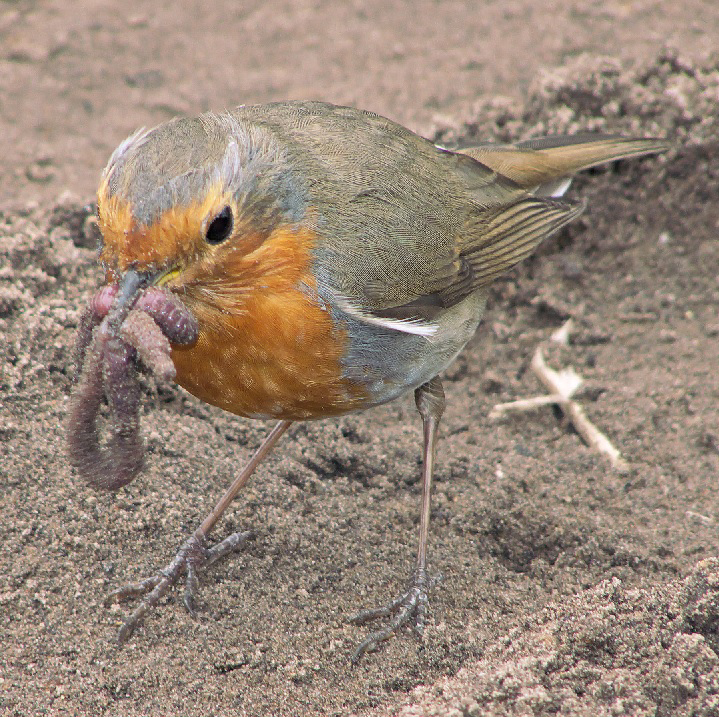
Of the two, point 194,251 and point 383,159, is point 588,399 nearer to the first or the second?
point 383,159

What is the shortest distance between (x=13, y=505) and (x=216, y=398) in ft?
3.10

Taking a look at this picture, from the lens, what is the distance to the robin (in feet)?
9.18

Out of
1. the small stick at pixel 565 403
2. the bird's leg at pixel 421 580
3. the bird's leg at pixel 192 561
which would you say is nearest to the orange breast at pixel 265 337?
the bird's leg at pixel 192 561

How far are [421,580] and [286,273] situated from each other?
1.40m

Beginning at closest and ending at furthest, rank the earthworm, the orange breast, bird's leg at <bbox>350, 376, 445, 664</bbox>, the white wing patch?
1. the earthworm
2. the orange breast
3. the white wing patch
4. bird's leg at <bbox>350, 376, 445, 664</bbox>

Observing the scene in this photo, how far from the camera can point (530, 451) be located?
4.43 metres

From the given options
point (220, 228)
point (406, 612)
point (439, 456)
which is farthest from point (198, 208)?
point (439, 456)

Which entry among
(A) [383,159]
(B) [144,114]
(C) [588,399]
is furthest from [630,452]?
(B) [144,114]

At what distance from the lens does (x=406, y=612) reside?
3.56 meters

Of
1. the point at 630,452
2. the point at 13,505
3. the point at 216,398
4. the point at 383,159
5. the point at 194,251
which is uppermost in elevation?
the point at 194,251

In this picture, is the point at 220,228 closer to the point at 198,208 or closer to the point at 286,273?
the point at 198,208

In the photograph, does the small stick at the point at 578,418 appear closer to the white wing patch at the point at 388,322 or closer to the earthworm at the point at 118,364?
the white wing patch at the point at 388,322

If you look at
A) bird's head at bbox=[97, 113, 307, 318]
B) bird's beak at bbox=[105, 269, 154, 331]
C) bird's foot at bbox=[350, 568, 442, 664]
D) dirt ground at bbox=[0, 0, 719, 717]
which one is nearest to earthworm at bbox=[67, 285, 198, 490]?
bird's beak at bbox=[105, 269, 154, 331]

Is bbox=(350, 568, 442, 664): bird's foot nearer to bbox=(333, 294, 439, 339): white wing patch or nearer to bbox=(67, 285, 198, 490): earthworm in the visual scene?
bbox=(333, 294, 439, 339): white wing patch
